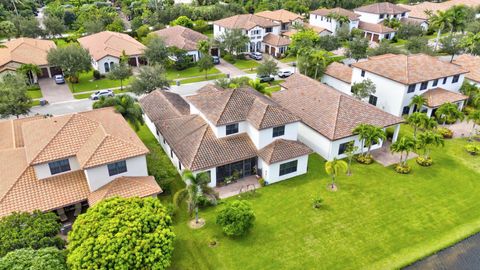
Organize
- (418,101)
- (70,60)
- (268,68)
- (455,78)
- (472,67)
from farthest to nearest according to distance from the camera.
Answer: (268,68), (472,67), (70,60), (455,78), (418,101)

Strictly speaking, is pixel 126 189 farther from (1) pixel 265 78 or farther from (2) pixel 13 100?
(1) pixel 265 78

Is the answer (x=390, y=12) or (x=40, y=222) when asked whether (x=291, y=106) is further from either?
(x=390, y=12)

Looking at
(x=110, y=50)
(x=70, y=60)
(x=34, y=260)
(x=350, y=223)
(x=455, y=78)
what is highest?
(x=455, y=78)

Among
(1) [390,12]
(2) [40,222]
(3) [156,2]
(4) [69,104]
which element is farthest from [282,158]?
(3) [156,2]

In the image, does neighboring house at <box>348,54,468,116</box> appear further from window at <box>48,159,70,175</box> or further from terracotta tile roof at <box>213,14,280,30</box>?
window at <box>48,159,70,175</box>

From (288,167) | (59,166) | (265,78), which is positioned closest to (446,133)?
(288,167)

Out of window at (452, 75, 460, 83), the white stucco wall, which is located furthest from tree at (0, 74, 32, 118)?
window at (452, 75, 460, 83)
